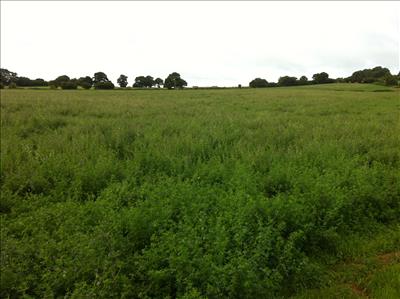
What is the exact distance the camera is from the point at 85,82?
289 feet

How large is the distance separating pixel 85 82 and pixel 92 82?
19.7 feet

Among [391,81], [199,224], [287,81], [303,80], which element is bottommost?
[199,224]

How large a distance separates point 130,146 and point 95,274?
16.0ft

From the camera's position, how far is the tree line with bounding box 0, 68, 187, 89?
78.5 m

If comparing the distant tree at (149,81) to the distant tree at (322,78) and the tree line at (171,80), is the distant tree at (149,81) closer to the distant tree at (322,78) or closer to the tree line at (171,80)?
the tree line at (171,80)

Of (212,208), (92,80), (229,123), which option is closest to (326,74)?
(92,80)

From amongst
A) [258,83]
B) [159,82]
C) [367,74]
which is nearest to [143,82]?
[159,82]

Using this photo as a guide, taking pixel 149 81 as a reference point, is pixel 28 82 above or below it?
below

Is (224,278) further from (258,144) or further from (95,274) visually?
(258,144)

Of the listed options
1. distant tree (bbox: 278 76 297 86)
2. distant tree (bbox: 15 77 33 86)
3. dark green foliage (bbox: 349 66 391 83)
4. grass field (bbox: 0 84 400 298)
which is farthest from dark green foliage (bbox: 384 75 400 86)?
Result: distant tree (bbox: 15 77 33 86)

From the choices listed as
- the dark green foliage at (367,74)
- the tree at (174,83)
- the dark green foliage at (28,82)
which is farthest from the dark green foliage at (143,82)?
the dark green foliage at (367,74)

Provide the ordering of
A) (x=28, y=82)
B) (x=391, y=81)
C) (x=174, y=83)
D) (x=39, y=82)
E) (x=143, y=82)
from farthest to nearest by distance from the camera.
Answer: (x=143, y=82)
(x=174, y=83)
(x=39, y=82)
(x=28, y=82)
(x=391, y=81)

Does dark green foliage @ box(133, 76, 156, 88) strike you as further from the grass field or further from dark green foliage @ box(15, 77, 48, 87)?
the grass field

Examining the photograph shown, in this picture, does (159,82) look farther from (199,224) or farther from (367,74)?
(199,224)
